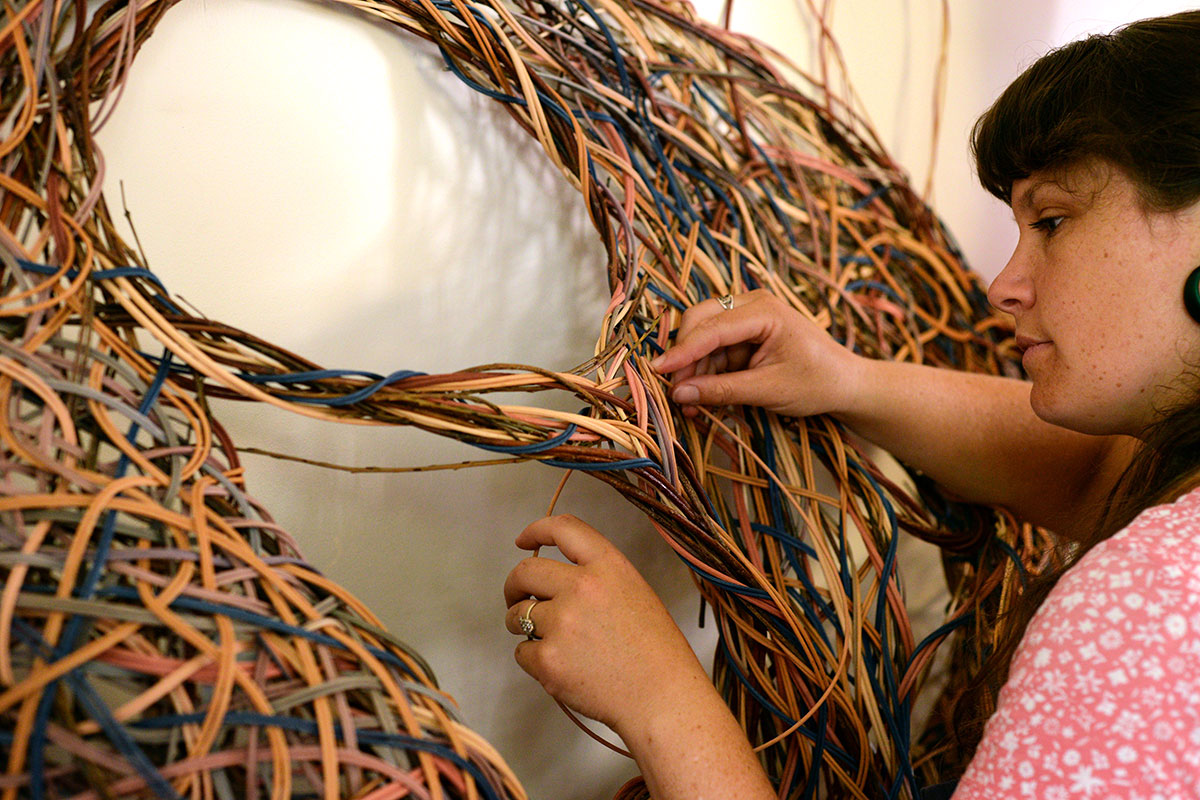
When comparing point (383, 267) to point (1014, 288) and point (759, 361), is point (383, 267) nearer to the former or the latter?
point (759, 361)

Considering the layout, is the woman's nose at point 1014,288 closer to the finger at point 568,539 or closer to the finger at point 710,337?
the finger at point 710,337

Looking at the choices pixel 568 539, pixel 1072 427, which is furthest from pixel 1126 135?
pixel 568 539

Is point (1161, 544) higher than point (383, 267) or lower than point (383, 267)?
lower

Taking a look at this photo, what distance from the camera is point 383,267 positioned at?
67 centimetres

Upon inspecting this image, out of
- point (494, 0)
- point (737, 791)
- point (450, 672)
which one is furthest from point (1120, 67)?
point (450, 672)

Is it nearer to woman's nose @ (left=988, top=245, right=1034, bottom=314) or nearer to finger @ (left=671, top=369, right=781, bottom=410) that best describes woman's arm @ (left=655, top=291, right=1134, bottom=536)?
finger @ (left=671, top=369, right=781, bottom=410)

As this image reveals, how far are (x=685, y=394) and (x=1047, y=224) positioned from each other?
295mm

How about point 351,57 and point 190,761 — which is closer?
point 190,761

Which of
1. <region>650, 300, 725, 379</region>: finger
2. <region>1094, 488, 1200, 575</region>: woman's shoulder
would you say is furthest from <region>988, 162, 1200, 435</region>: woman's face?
<region>650, 300, 725, 379</region>: finger

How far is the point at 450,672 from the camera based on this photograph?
2.29 ft

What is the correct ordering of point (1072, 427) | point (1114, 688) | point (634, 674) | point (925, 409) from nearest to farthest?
1. point (1114, 688)
2. point (634, 674)
3. point (1072, 427)
4. point (925, 409)

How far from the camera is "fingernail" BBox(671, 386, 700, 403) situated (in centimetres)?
67

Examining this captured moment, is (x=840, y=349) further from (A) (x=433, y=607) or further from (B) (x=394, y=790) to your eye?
(B) (x=394, y=790)

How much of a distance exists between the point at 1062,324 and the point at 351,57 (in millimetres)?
548
